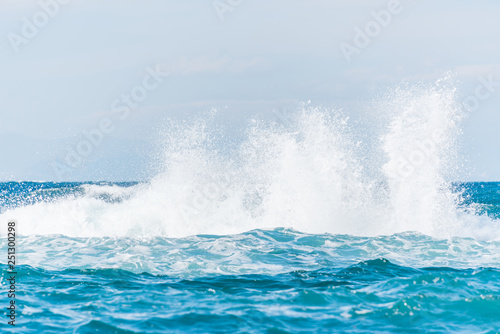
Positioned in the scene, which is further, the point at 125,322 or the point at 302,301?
the point at 302,301

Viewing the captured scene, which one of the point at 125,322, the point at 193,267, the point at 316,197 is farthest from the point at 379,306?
the point at 316,197

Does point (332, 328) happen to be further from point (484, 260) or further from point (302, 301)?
point (484, 260)

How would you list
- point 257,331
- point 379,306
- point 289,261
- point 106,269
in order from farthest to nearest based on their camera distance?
point 289,261 < point 106,269 < point 379,306 < point 257,331

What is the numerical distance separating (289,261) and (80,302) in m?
5.25

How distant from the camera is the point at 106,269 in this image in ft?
35.8

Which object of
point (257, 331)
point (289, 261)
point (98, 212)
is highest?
point (98, 212)

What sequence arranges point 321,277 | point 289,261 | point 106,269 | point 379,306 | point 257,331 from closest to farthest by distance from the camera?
point 257,331
point 379,306
point 321,277
point 106,269
point 289,261

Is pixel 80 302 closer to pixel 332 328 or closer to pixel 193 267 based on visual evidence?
pixel 193 267

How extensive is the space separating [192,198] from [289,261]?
855 centimetres

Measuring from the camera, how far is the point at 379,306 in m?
8.07

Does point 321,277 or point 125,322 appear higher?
point 321,277

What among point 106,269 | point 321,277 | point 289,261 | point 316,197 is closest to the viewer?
point 321,277

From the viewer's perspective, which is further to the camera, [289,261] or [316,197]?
[316,197]

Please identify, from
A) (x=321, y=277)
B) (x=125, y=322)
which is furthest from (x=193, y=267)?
(x=125, y=322)
